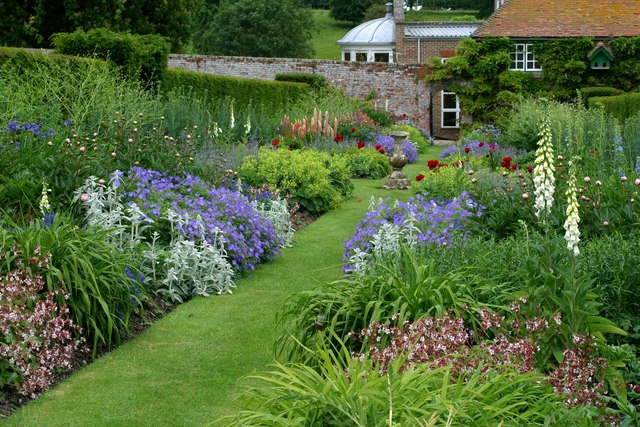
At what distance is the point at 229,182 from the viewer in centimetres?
1116

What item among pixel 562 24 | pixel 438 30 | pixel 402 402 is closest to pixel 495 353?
pixel 402 402

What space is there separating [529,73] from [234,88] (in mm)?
14264

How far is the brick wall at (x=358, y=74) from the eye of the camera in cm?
3469

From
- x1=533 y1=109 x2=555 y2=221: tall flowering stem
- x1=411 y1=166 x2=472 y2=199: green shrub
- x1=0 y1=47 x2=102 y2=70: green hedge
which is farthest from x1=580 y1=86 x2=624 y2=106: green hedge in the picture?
x1=533 y1=109 x2=555 y2=221: tall flowering stem

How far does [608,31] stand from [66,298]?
29.0 metres

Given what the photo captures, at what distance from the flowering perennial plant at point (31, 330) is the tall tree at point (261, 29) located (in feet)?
148

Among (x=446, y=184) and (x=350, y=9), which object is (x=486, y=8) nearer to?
(x=350, y=9)

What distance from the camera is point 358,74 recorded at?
35219 mm

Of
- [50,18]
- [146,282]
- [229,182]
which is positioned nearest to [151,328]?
[146,282]

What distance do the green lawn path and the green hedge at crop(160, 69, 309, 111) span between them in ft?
29.9

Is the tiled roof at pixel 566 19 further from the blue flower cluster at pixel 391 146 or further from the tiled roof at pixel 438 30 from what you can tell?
the blue flower cluster at pixel 391 146

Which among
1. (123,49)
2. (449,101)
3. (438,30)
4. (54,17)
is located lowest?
(449,101)

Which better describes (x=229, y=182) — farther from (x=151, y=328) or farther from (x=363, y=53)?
(x=363, y=53)

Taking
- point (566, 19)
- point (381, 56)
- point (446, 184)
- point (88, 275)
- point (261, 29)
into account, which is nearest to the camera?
point (88, 275)
